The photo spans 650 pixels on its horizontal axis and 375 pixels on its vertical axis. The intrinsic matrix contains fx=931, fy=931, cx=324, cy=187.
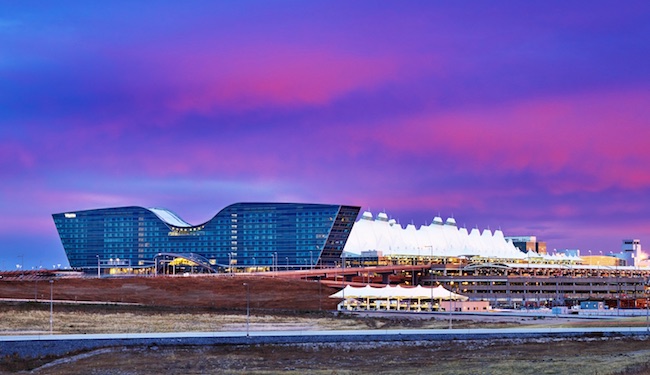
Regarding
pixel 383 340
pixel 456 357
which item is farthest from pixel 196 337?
pixel 456 357

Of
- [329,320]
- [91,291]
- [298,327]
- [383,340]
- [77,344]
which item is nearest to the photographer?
[77,344]

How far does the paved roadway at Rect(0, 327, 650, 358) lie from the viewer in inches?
2420

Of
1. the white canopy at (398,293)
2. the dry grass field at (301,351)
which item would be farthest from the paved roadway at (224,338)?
the white canopy at (398,293)

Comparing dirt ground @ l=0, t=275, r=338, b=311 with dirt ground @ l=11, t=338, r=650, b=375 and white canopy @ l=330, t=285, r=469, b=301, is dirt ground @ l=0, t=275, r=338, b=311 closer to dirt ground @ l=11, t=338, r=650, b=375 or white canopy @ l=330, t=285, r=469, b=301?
white canopy @ l=330, t=285, r=469, b=301

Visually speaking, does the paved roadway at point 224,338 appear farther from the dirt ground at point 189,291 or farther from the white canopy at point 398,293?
the dirt ground at point 189,291

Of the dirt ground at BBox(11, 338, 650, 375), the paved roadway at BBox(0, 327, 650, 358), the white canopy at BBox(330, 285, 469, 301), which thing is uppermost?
the white canopy at BBox(330, 285, 469, 301)

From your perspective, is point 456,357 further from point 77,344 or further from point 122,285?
point 122,285

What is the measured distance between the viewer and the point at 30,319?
9088 centimetres

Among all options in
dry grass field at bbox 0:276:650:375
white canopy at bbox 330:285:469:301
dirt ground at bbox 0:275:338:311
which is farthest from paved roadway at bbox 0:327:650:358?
dirt ground at bbox 0:275:338:311

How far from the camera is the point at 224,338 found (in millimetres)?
65562

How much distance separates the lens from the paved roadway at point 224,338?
61.5m

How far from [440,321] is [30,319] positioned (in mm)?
40641

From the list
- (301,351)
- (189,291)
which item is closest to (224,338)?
(301,351)

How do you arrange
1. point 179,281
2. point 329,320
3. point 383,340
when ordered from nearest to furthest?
1. point 383,340
2. point 329,320
3. point 179,281
